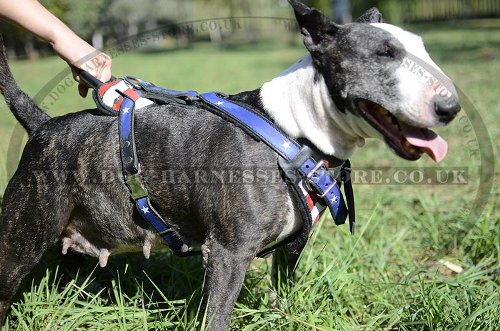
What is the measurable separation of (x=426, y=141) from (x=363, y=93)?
310 millimetres

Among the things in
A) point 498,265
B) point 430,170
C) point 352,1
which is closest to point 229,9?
→ point 352,1

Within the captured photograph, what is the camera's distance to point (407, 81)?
2.09 meters

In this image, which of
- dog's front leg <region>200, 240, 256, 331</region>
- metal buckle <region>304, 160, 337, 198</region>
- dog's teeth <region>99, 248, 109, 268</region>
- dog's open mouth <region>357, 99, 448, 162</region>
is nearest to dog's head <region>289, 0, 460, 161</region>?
dog's open mouth <region>357, 99, 448, 162</region>

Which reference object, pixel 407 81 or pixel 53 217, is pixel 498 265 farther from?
pixel 53 217

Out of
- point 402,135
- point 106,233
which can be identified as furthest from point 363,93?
point 106,233

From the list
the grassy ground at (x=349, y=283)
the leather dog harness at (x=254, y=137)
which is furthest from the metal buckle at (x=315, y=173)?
the grassy ground at (x=349, y=283)

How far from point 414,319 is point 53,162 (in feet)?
5.96

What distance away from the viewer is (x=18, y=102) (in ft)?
9.29

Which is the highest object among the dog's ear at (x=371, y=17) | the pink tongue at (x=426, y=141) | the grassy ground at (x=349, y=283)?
the dog's ear at (x=371, y=17)

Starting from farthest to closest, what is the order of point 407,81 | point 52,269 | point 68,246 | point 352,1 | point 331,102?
point 352,1 < point 52,269 < point 68,246 < point 331,102 < point 407,81

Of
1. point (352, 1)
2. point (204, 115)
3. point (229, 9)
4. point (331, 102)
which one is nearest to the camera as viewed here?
point (331, 102)

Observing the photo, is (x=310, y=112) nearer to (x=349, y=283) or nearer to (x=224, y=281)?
(x=224, y=281)

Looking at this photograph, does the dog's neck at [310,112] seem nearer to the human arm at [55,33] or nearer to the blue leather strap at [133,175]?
the blue leather strap at [133,175]

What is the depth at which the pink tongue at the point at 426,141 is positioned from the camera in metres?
2.16
